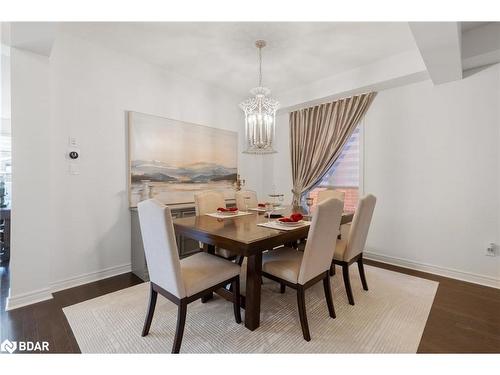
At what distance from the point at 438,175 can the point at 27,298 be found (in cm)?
456

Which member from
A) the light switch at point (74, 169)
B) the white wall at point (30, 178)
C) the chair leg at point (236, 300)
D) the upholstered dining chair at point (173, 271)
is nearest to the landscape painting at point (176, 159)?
the light switch at point (74, 169)

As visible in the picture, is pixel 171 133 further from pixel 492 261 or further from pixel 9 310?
pixel 492 261

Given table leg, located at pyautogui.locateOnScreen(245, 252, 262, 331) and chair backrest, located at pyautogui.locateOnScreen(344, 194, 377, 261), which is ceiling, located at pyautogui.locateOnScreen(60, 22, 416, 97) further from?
table leg, located at pyautogui.locateOnScreen(245, 252, 262, 331)

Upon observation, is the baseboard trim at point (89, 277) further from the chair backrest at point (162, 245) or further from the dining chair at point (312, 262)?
the dining chair at point (312, 262)

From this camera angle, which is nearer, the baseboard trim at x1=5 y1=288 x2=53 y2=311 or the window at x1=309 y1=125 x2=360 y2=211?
the baseboard trim at x1=5 y1=288 x2=53 y2=311

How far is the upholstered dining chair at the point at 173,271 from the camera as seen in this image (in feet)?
4.79

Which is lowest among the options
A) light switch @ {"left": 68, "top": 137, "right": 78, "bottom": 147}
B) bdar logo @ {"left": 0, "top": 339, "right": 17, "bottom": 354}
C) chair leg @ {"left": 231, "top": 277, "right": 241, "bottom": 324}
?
bdar logo @ {"left": 0, "top": 339, "right": 17, "bottom": 354}

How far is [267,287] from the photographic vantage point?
8.37 ft

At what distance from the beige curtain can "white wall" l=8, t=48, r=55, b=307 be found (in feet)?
10.2

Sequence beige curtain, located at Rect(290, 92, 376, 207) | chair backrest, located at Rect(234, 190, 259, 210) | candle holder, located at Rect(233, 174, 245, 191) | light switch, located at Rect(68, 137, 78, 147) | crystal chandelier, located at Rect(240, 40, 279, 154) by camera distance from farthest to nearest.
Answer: candle holder, located at Rect(233, 174, 245, 191) < beige curtain, located at Rect(290, 92, 376, 207) < chair backrest, located at Rect(234, 190, 259, 210) < crystal chandelier, located at Rect(240, 40, 279, 154) < light switch, located at Rect(68, 137, 78, 147)

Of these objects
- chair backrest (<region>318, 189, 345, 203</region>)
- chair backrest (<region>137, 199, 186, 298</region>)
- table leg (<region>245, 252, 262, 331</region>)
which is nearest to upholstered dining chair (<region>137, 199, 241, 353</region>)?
chair backrest (<region>137, 199, 186, 298</region>)

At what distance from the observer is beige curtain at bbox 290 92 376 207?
3.53m

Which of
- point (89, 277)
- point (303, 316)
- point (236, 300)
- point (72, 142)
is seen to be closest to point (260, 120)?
point (236, 300)
